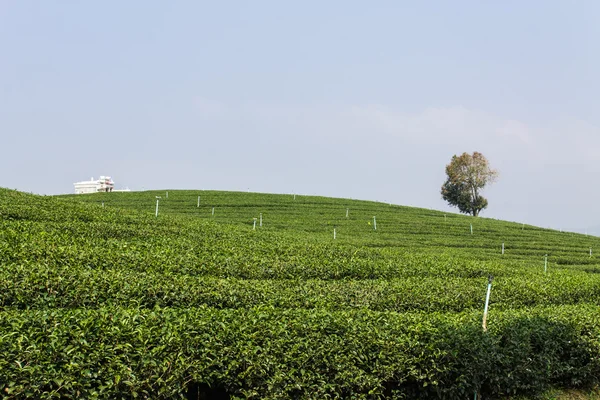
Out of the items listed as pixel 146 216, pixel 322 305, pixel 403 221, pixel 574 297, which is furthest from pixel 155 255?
pixel 403 221

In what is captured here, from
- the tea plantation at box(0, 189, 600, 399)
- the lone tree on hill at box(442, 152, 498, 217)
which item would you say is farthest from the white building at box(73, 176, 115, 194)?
the tea plantation at box(0, 189, 600, 399)

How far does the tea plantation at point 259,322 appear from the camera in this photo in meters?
6.71

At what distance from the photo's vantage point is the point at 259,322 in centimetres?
805

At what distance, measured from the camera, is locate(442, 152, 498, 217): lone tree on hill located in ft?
241

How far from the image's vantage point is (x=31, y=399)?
237 inches

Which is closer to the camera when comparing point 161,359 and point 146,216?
point 161,359

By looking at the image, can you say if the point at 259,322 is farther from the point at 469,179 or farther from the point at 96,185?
the point at 96,185

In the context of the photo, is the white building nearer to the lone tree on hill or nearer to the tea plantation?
the lone tree on hill

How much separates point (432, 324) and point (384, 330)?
1189 millimetres

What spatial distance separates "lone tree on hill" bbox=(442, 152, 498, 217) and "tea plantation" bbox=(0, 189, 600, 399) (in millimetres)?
56461

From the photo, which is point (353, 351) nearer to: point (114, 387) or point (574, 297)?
point (114, 387)

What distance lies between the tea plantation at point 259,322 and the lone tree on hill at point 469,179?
56.5 meters

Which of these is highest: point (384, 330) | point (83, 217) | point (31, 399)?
point (83, 217)

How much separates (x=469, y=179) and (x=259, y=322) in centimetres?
7095
